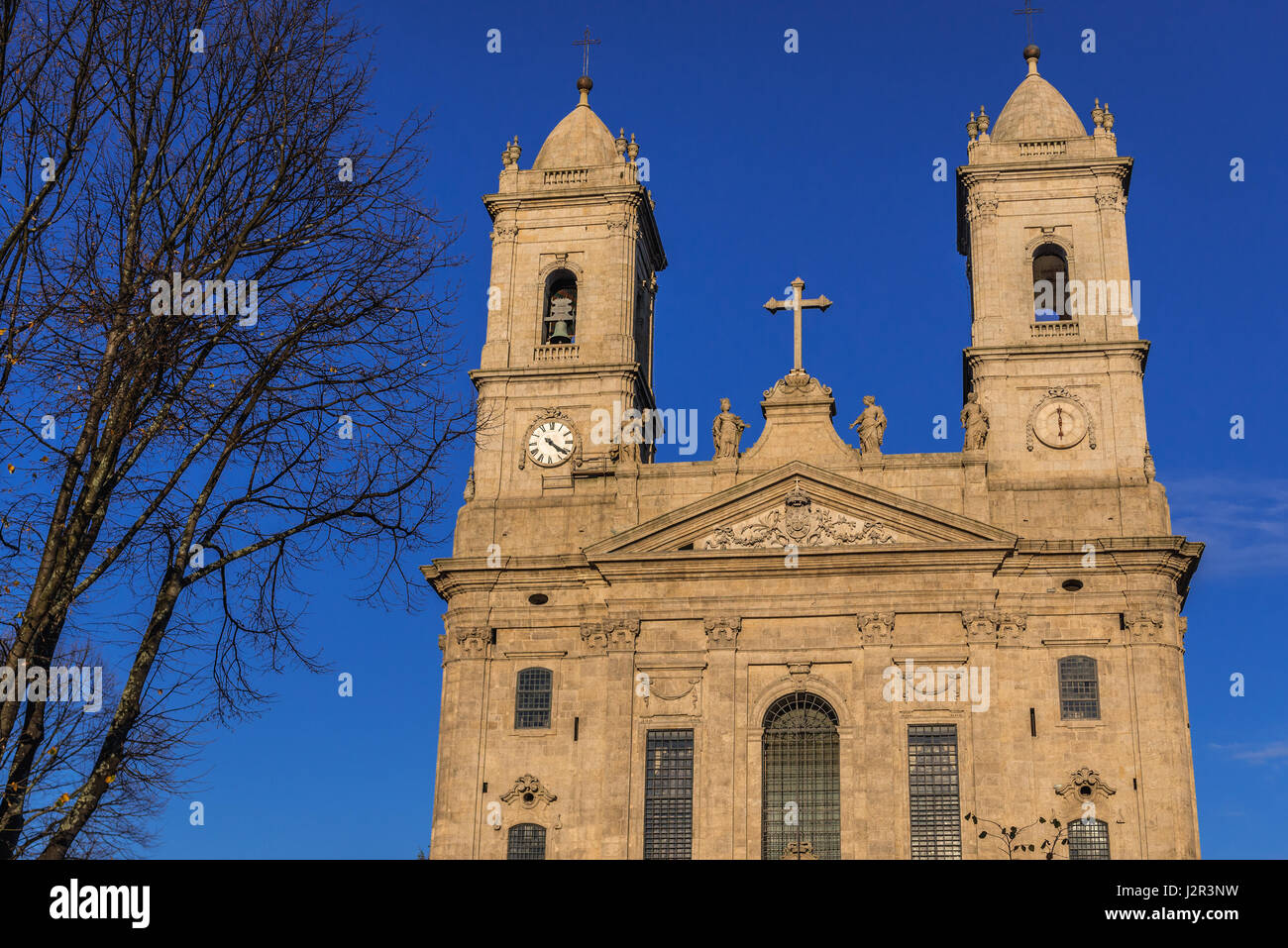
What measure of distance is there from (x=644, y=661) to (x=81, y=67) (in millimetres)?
26391

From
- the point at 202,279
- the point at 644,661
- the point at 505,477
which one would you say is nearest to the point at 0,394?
the point at 202,279

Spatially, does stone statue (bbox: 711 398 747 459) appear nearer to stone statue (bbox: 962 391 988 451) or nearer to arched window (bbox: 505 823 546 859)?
stone statue (bbox: 962 391 988 451)

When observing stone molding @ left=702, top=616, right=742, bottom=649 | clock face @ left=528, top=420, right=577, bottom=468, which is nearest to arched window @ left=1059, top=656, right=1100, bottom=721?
stone molding @ left=702, top=616, right=742, bottom=649

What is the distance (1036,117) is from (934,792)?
66.9 feet

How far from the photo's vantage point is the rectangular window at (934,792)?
35.5 meters

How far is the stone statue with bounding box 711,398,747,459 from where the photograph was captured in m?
40.4

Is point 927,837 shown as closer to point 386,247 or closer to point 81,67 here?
point 386,247

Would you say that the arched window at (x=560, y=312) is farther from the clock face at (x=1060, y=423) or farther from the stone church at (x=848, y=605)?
the clock face at (x=1060, y=423)

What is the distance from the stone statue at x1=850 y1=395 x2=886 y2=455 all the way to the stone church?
0.09 m

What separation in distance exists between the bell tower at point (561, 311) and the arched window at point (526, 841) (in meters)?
9.10

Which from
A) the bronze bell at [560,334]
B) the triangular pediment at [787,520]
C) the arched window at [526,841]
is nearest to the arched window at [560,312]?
the bronze bell at [560,334]

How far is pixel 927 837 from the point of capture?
35625mm
